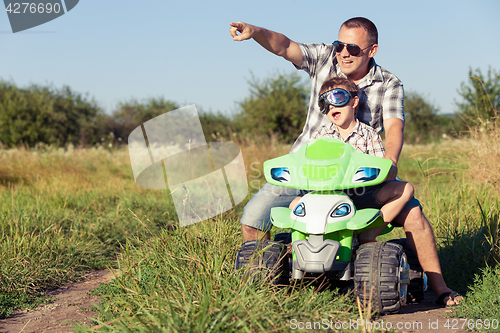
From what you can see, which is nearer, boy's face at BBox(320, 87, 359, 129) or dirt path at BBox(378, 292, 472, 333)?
dirt path at BBox(378, 292, 472, 333)

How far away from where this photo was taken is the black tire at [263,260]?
2518 mm

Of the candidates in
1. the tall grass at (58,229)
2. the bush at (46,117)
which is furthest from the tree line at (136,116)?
the tall grass at (58,229)

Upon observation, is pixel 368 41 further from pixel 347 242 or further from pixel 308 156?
pixel 347 242

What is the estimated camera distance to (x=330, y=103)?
2.91 meters

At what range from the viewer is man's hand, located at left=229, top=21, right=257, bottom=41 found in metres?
2.83

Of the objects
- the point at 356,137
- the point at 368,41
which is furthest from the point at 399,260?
the point at 368,41

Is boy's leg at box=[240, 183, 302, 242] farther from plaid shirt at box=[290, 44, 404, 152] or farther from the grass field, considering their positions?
plaid shirt at box=[290, 44, 404, 152]

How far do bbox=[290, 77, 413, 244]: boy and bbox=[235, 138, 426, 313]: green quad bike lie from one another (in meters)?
0.16

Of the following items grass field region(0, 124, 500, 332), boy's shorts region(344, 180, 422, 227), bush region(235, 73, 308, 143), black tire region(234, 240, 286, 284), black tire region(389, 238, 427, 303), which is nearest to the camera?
grass field region(0, 124, 500, 332)

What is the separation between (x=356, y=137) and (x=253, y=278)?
1210 mm

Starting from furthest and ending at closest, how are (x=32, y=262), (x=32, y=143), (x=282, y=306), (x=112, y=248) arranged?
(x=32, y=143) → (x=112, y=248) → (x=32, y=262) → (x=282, y=306)

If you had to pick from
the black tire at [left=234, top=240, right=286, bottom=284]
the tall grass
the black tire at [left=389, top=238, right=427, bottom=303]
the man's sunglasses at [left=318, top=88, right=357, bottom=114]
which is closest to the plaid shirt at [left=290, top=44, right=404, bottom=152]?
the man's sunglasses at [left=318, top=88, right=357, bottom=114]

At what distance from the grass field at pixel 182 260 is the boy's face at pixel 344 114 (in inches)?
44.3

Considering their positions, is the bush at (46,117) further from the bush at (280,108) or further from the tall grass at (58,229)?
the tall grass at (58,229)
